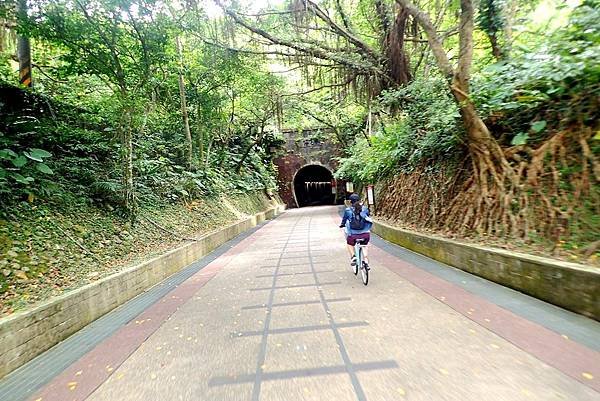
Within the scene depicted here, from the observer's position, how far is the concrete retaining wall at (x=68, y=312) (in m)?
3.22

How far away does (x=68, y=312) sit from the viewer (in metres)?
4.03

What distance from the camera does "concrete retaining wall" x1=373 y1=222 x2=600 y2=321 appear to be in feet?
11.6

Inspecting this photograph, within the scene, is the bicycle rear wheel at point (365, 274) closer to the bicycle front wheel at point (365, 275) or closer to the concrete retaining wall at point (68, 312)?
the bicycle front wheel at point (365, 275)

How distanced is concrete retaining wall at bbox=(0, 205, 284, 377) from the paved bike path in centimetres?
55

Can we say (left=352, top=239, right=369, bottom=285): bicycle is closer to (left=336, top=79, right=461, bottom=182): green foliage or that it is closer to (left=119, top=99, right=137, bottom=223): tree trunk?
(left=336, top=79, right=461, bottom=182): green foliage

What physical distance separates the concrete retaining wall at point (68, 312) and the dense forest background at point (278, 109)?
38 centimetres

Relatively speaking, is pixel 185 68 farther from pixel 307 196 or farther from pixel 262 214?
pixel 307 196

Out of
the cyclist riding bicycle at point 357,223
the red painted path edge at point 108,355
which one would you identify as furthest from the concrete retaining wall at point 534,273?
the red painted path edge at point 108,355

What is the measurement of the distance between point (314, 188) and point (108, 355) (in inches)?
1579

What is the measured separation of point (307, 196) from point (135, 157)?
107 ft

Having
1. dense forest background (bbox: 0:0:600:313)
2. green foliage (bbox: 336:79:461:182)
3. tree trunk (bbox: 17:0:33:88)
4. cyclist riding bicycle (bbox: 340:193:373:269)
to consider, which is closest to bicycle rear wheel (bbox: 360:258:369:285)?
cyclist riding bicycle (bbox: 340:193:373:269)

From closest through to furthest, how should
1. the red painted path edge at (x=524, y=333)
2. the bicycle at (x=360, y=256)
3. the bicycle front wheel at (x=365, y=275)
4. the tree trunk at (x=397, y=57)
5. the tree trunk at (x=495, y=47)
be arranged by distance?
the red painted path edge at (x=524, y=333) → the bicycle front wheel at (x=365, y=275) → the bicycle at (x=360, y=256) → the tree trunk at (x=495, y=47) → the tree trunk at (x=397, y=57)

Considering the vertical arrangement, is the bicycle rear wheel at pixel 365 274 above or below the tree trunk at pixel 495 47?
below

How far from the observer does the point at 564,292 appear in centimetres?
380
